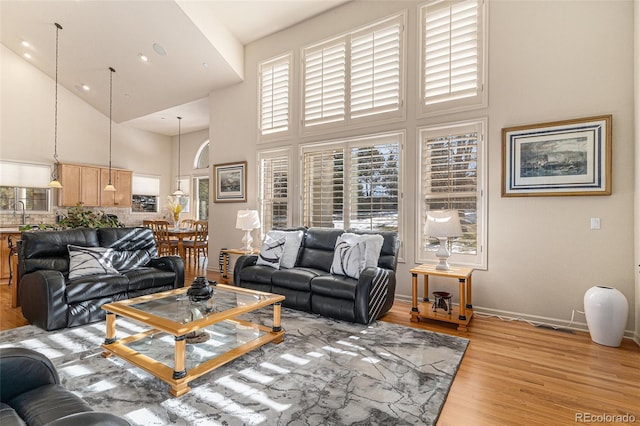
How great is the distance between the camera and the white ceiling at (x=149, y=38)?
475 cm

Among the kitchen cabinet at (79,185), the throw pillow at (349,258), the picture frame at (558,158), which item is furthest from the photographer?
the kitchen cabinet at (79,185)

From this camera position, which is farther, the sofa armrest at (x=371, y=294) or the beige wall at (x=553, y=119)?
the sofa armrest at (x=371, y=294)

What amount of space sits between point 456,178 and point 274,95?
338 cm

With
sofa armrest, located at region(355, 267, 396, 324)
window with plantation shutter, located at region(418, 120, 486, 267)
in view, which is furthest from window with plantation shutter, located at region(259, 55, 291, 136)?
sofa armrest, located at region(355, 267, 396, 324)

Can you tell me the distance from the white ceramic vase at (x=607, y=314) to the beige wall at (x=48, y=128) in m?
9.10

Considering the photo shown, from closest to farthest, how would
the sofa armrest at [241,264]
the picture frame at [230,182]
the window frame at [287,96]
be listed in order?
the sofa armrest at [241,264], the window frame at [287,96], the picture frame at [230,182]

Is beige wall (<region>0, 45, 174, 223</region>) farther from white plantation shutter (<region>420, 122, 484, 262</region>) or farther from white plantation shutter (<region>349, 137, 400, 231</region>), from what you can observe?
white plantation shutter (<region>420, 122, 484, 262</region>)

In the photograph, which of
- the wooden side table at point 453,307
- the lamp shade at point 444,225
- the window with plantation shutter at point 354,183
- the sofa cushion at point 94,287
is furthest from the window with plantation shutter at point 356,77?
the sofa cushion at point 94,287

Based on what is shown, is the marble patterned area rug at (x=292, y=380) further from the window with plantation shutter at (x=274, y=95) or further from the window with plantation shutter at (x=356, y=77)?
the window with plantation shutter at (x=274, y=95)

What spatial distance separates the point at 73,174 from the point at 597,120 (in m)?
9.14

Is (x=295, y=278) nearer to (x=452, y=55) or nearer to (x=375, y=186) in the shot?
(x=375, y=186)

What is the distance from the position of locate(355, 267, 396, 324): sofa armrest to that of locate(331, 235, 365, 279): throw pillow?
188mm

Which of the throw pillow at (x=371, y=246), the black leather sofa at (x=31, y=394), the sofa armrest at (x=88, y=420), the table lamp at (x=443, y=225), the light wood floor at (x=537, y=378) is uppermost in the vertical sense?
the table lamp at (x=443, y=225)

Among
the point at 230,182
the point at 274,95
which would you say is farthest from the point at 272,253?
the point at 274,95
